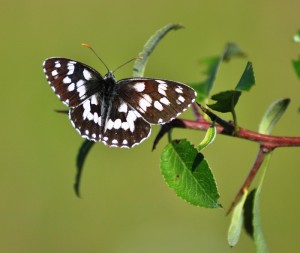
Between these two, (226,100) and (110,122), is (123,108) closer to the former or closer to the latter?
(110,122)

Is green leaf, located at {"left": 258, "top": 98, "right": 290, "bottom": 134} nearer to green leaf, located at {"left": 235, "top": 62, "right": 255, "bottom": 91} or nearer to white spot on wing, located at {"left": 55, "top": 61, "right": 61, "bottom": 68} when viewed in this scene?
green leaf, located at {"left": 235, "top": 62, "right": 255, "bottom": 91}

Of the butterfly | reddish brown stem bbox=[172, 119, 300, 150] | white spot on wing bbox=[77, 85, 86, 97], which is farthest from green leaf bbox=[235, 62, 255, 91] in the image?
white spot on wing bbox=[77, 85, 86, 97]

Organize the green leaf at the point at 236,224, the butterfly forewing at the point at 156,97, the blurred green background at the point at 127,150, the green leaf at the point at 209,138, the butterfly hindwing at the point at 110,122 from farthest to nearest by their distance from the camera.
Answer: the blurred green background at the point at 127,150 < the butterfly hindwing at the point at 110,122 < the butterfly forewing at the point at 156,97 < the green leaf at the point at 236,224 < the green leaf at the point at 209,138

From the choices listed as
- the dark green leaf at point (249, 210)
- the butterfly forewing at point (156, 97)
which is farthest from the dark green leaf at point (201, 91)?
the dark green leaf at point (249, 210)

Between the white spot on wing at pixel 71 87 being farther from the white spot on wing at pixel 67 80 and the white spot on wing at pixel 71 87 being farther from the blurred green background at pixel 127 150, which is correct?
the blurred green background at pixel 127 150

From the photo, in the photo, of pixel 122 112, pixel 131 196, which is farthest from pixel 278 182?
pixel 122 112

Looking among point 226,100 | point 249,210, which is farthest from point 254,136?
point 249,210
